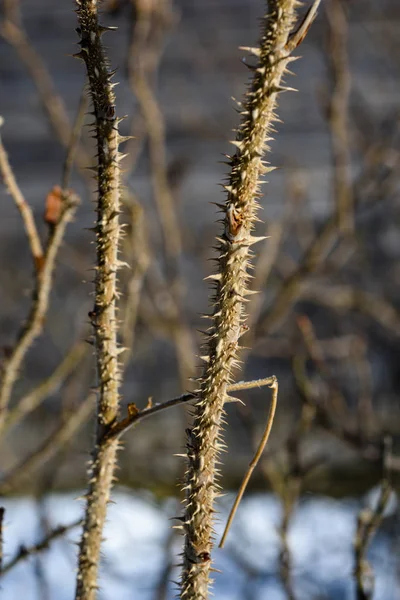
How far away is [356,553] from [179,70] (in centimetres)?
260

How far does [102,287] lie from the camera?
72cm

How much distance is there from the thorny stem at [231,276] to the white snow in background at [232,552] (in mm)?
1386

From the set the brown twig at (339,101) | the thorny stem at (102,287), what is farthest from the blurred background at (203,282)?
the thorny stem at (102,287)

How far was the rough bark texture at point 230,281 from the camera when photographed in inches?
22.5

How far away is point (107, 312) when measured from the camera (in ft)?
2.38

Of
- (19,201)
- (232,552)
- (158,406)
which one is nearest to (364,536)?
(158,406)

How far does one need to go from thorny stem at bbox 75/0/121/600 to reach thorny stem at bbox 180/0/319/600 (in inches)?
4.8

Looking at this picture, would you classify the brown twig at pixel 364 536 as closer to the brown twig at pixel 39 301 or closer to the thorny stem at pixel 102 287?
the thorny stem at pixel 102 287

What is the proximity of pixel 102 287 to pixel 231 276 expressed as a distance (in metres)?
0.17

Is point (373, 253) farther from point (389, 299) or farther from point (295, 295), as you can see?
point (295, 295)

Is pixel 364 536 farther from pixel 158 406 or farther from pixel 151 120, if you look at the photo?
pixel 151 120

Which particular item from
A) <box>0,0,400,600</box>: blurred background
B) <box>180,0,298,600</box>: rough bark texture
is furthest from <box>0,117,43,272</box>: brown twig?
<box>0,0,400,600</box>: blurred background

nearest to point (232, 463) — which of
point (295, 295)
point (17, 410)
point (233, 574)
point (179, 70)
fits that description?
point (233, 574)

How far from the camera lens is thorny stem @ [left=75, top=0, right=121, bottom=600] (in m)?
0.63
